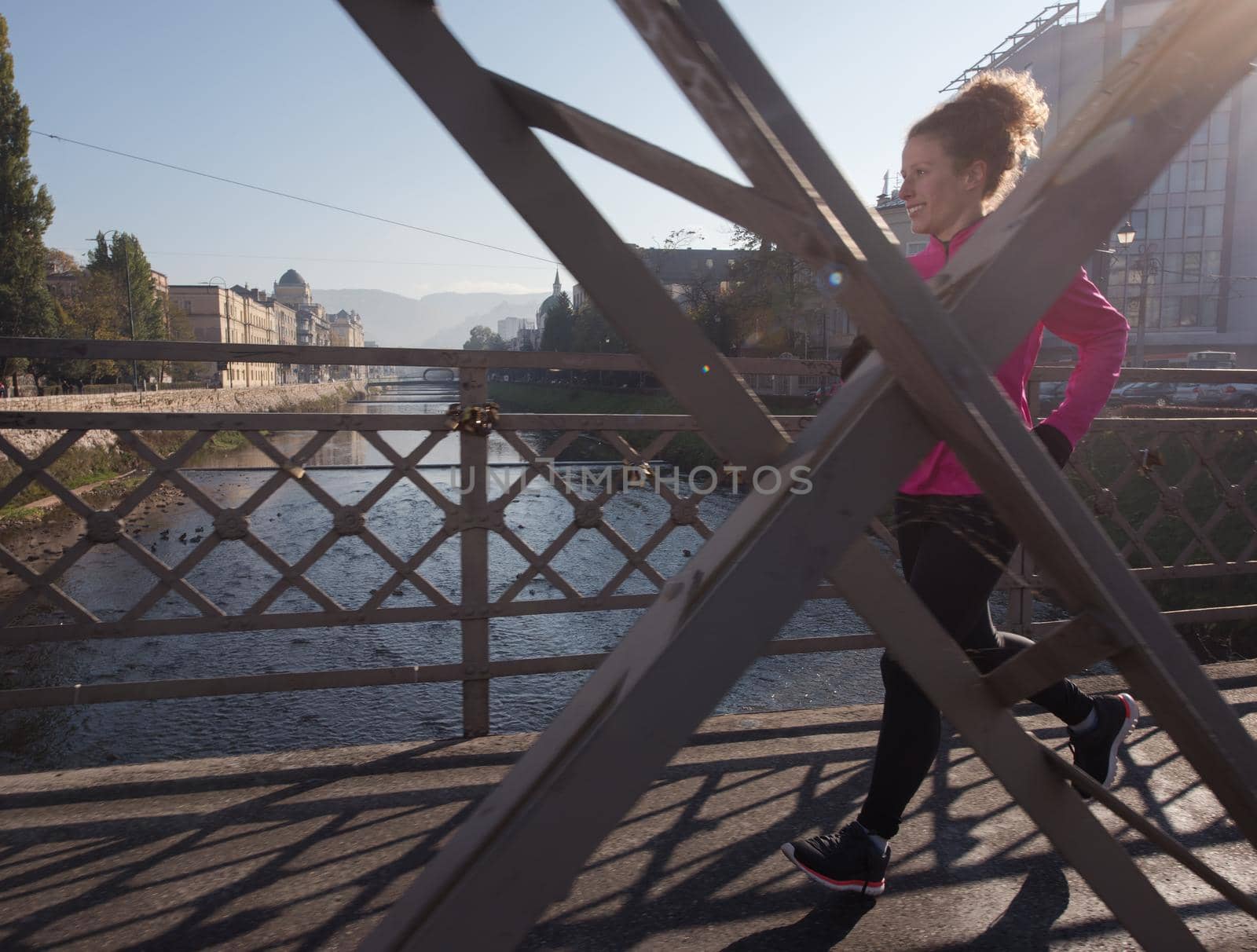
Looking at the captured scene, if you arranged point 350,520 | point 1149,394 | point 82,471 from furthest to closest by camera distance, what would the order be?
1. point 1149,394
2. point 82,471
3. point 350,520

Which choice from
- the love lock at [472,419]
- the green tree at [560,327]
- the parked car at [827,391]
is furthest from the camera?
the green tree at [560,327]

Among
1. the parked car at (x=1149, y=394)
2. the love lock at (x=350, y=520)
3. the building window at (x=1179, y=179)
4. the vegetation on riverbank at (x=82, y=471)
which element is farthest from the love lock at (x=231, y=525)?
the building window at (x=1179, y=179)

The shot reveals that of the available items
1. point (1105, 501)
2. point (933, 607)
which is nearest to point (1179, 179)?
point (1105, 501)

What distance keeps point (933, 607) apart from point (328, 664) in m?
5.50

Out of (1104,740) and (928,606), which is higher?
(928,606)

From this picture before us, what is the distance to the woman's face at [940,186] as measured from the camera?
187 centimetres

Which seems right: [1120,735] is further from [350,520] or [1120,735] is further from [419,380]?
[419,380]

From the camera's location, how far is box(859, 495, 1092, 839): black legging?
5.80 feet

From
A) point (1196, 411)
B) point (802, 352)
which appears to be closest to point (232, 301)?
point (802, 352)

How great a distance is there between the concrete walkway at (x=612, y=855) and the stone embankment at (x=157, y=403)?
51.1 inches

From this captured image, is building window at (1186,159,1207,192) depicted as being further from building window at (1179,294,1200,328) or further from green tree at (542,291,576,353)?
green tree at (542,291,576,353)

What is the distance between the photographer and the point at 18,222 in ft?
115

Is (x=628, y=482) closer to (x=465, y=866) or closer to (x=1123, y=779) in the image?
(x=1123, y=779)

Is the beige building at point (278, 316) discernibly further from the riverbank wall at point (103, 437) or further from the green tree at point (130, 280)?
the riverbank wall at point (103, 437)
